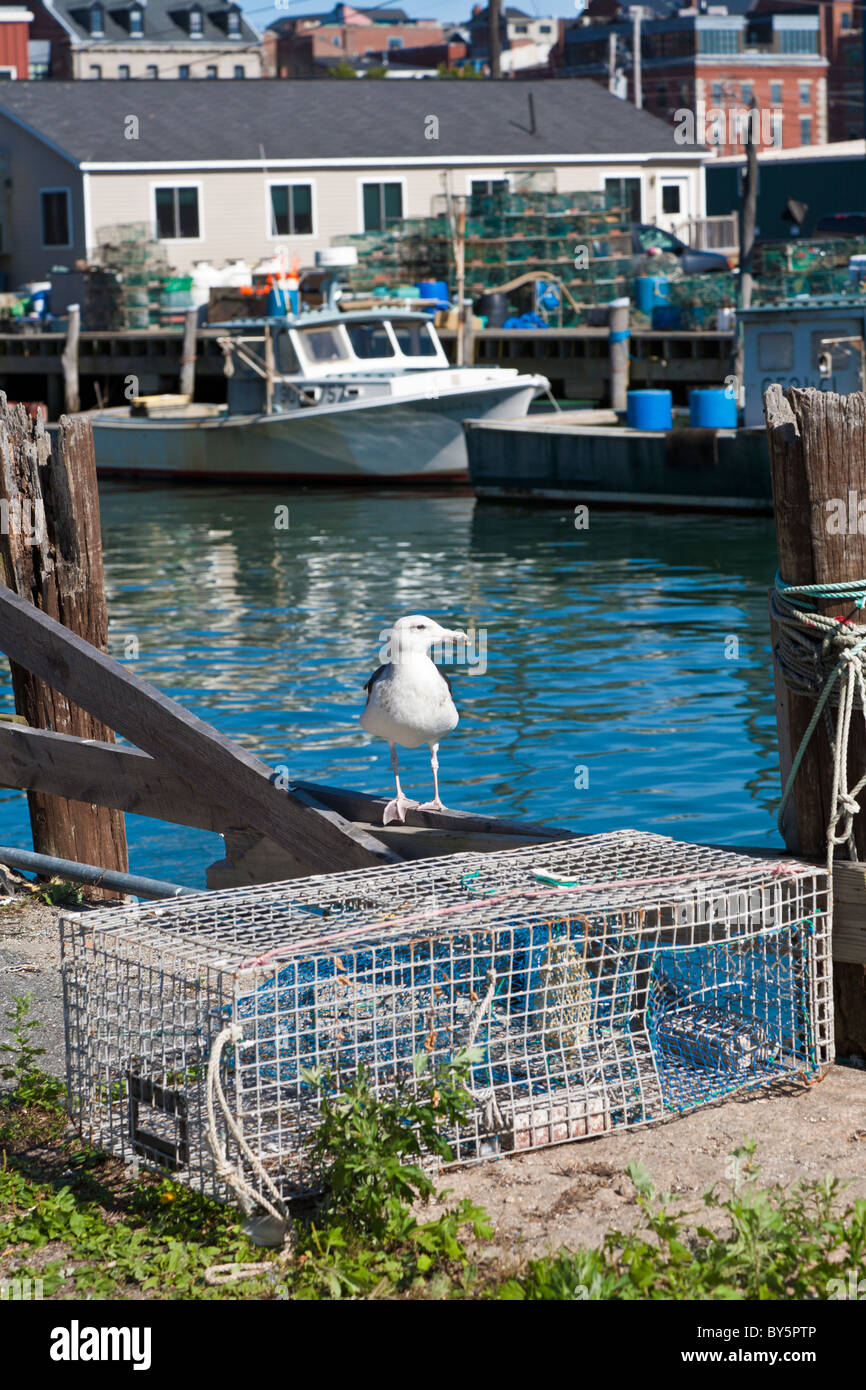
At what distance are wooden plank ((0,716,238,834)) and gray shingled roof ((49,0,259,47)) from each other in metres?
97.6

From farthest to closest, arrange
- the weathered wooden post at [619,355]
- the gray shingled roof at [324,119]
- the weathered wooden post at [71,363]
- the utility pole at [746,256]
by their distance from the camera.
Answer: the gray shingled roof at [324,119] → the weathered wooden post at [71,363] → the weathered wooden post at [619,355] → the utility pole at [746,256]

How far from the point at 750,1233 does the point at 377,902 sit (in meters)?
1.37

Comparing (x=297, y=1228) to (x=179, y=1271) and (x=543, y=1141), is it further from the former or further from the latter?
(x=543, y=1141)

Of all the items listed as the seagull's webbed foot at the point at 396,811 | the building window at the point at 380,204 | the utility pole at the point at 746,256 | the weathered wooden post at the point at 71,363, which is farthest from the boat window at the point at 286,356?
the seagull's webbed foot at the point at 396,811

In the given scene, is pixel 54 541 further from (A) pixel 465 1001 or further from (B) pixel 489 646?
(B) pixel 489 646

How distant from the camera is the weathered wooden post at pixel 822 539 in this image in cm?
431

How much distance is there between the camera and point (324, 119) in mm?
49250

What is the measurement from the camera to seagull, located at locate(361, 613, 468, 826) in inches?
218

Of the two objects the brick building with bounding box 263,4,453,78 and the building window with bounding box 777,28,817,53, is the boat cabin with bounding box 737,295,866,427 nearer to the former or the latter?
the building window with bounding box 777,28,817,53

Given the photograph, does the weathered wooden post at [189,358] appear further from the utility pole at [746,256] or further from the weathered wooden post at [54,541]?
the weathered wooden post at [54,541]

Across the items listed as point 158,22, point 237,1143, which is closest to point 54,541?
point 237,1143

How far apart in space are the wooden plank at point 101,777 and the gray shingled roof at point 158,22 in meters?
97.6

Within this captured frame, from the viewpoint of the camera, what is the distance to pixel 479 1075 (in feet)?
13.7
